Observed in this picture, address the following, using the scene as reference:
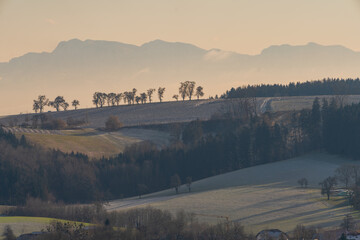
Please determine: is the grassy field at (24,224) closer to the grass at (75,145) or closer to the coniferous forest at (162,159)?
the coniferous forest at (162,159)

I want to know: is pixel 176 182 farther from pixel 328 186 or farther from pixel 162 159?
pixel 328 186

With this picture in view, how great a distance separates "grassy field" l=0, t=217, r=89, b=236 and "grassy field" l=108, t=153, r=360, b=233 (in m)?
18.0

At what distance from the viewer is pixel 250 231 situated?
91.2 meters

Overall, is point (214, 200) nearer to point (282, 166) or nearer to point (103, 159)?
point (282, 166)

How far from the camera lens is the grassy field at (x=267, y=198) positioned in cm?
9931

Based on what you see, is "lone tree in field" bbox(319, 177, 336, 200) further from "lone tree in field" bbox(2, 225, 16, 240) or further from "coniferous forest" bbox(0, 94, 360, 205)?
"lone tree in field" bbox(2, 225, 16, 240)

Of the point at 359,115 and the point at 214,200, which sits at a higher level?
the point at 359,115

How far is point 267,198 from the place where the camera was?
117312 millimetres

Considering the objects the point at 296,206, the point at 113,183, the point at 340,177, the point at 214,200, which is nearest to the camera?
the point at 296,206

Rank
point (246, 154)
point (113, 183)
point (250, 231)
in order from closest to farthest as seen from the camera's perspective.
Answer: point (250, 231) < point (113, 183) < point (246, 154)

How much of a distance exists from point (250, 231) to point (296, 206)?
19.0 m

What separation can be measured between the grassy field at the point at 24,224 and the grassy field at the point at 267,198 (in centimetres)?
1795

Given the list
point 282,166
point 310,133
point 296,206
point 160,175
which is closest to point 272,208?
point 296,206

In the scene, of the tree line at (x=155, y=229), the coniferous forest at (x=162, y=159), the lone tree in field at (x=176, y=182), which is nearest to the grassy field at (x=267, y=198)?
the lone tree in field at (x=176, y=182)
